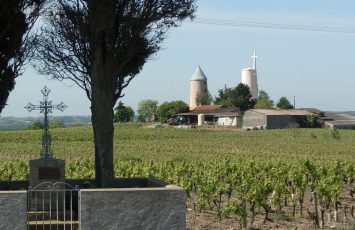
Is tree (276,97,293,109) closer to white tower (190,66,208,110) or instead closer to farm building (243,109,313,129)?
white tower (190,66,208,110)

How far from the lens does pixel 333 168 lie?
2359cm

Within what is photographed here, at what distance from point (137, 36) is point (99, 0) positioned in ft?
3.58

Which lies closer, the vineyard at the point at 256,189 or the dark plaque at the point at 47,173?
the dark plaque at the point at 47,173

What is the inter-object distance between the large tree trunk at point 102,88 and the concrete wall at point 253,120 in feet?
269

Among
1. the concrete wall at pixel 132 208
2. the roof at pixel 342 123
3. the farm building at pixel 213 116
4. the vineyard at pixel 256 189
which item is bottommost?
the vineyard at pixel 256 189

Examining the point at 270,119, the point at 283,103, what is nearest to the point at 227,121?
the point at 270,119

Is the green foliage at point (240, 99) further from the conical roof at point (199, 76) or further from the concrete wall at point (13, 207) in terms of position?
the concrete wall at point (13, 207)

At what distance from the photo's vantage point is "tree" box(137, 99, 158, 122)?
458 ft

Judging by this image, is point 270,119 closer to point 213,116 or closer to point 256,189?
point 213,116

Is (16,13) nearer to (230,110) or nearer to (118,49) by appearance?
(118,49)

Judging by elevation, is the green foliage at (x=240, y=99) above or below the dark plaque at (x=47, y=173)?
above

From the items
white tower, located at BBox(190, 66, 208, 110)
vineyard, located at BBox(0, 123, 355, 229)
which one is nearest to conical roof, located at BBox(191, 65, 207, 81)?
white tower, located at BBox(190, 66, 208, 110)

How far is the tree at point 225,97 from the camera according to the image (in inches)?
4905

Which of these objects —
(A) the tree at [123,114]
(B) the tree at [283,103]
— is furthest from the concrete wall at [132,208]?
(B) the tree at [283,103]
